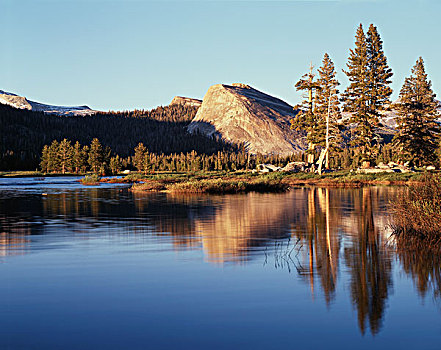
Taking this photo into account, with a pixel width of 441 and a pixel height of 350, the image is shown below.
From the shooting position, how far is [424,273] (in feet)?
39.9

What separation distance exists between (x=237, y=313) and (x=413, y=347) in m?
3.13

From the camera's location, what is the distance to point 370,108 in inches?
2879

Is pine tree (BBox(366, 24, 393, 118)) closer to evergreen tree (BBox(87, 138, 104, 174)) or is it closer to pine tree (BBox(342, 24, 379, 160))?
pine tree (BBox(342, 24, 379, 160))

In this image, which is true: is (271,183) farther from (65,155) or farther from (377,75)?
(65,155)

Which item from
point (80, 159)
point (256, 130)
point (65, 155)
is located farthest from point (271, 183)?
point (256, 130)

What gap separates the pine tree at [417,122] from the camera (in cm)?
7375

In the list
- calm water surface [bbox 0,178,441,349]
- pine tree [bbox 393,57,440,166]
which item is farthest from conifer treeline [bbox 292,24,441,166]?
calm water surface [bbox 0,178,441,349]

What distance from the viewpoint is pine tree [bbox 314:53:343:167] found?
2970 inches

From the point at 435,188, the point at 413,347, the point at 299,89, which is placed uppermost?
the point at 299,89

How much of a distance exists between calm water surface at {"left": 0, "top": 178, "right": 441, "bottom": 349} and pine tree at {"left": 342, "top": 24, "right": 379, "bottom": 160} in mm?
52361

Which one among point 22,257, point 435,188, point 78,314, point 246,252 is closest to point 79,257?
point 22,257

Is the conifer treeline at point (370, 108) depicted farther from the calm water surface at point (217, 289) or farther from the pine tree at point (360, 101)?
the calm water surface at point (217, 289)

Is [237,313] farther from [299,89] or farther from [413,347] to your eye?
[299,89]

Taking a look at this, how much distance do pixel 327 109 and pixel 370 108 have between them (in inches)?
255
